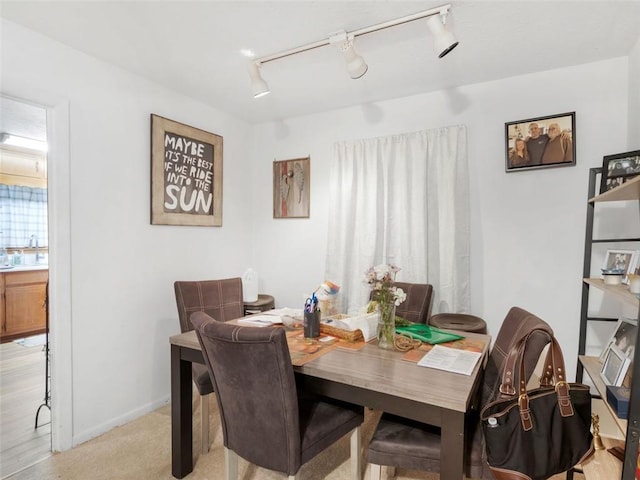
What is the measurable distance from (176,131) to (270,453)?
7.95 ft

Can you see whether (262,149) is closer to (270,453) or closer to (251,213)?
(251,213)

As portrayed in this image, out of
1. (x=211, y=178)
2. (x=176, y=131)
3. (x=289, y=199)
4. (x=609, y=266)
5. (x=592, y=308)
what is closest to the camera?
(x=609, y=266)

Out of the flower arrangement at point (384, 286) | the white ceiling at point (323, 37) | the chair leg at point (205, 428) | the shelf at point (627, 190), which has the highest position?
the white ceiling at point (323, 37)

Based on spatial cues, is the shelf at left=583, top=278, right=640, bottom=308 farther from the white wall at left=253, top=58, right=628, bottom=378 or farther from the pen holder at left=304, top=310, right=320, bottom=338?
the pen holder at left=304, top=310, right=320, bottom=338

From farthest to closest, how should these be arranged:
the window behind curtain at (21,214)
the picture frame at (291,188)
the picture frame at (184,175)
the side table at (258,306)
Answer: the window behind curtain at (21,214), the picture frame at (291,188), the side table at (258,306), the picture frame at (184,175)

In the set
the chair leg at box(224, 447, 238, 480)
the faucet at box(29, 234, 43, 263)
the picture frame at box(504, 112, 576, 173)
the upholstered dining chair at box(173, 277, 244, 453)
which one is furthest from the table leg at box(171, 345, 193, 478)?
the faucet at box(29, 234, 43, 263)

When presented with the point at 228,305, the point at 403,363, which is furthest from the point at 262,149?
the point at 403,363

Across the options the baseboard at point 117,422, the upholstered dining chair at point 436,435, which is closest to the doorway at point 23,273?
the baseboard at point 117,422

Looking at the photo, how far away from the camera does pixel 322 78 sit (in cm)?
261

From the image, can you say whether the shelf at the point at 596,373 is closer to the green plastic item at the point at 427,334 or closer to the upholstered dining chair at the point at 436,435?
the upholstered dining chair at the point at 436,435

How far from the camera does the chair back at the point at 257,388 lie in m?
1.28

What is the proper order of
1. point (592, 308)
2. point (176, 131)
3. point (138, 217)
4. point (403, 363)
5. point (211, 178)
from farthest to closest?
point (211, 178) → point (176, 131) → point (138, 217) → point (592, 308) → point (403, 363)

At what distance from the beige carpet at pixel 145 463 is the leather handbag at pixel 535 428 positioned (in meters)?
0.87

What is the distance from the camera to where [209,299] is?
2508 mm
